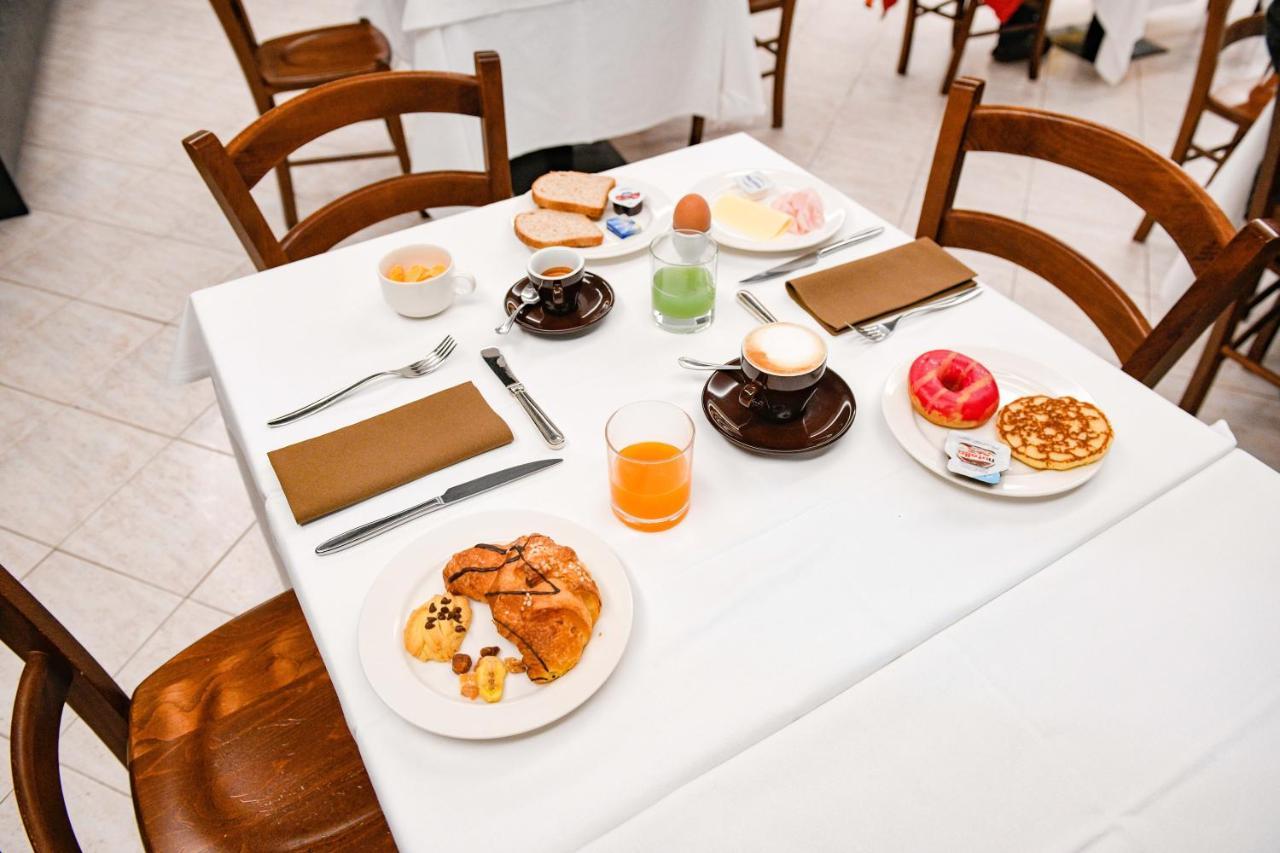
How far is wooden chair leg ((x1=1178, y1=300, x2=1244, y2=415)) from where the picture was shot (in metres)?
1.82

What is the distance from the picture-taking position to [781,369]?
90 cm

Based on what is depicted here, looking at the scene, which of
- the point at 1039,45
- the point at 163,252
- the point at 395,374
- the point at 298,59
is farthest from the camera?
the point at 1039,45

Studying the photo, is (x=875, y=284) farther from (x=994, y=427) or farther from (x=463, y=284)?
(x=463, y=284)

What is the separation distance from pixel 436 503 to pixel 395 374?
0.76ft

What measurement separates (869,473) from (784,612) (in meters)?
0.21

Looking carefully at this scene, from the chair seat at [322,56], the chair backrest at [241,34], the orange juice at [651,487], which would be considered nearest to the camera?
the orange juice at [651,487]

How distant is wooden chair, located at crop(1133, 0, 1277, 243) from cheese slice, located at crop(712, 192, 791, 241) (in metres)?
1.57

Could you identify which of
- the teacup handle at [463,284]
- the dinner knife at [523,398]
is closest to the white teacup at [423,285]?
the teacup handle at [463,284]

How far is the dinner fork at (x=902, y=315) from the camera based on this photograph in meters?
1.05

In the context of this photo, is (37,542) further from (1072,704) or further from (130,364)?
(1072,704)

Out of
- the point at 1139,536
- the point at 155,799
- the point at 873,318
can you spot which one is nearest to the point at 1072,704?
the point at 1139,536

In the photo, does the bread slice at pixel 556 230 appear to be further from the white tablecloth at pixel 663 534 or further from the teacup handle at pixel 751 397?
the teacup handle at pixel 751 397

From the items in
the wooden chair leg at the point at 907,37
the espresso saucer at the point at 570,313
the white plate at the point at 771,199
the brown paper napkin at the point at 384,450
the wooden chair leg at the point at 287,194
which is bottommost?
the wooden chair leg at the point at 287,194

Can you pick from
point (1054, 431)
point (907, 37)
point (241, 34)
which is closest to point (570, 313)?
point (1054, 431)
